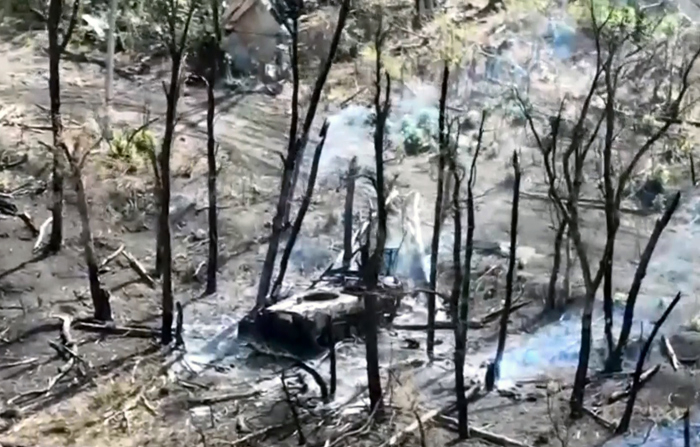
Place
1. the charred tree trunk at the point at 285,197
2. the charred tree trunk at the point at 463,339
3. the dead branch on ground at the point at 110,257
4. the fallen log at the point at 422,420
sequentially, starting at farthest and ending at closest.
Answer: the dead branch on ground at the point at 110,257 < the charred tree trunk at the point at 285,197 < the charred tree trunk at the point at 463,339 < the fallen log at the point at 422,420

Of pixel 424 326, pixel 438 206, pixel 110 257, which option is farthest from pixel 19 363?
pixel 438 206

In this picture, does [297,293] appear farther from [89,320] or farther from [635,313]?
[635,313]

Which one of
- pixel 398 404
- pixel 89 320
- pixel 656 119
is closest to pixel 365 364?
pixel 398 404

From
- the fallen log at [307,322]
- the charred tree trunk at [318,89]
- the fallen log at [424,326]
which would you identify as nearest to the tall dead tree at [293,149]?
the charred tree trunk at [318,89]

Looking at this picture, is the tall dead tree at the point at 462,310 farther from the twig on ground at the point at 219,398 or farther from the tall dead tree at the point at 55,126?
the tall dead tree at the point at 55,126

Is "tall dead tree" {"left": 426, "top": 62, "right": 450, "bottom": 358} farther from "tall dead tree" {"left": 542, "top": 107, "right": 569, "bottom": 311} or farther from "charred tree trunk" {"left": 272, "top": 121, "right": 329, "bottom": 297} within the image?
"charred tree trunk" {"left": 272, "top": 121, "right": 329, "bottom": 297}

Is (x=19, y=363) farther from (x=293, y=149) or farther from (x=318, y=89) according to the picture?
(x=318, y=89)
